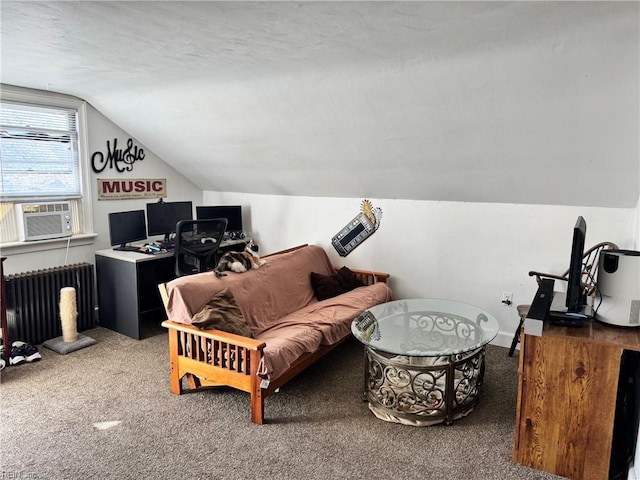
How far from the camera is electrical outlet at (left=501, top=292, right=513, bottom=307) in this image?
395 cm

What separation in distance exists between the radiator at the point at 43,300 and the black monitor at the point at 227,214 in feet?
3.91

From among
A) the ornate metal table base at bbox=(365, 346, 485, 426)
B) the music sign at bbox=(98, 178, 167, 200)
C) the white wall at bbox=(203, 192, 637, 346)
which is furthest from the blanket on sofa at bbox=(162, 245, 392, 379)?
→ the music sign at bbox=(98, 178, 167, 200)

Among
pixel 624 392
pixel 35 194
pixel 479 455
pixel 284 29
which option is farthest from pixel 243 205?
pixel 624 392

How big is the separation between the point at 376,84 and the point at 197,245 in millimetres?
2163

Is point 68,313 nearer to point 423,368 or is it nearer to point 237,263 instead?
point 237,263

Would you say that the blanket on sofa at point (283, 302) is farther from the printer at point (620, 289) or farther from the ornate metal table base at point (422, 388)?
the printer at point (620, 289)

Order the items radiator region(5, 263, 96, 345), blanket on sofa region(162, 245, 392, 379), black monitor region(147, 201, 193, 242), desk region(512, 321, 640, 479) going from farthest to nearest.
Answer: black monitor region(147, 201, 193, 242) → radiator region(5, 263, 96, 345) → blanket on sofa region(162, 245, 392, 379) → desk region(512, 321, 640, 479)

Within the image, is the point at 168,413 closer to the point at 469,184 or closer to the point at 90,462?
the point at 90,462

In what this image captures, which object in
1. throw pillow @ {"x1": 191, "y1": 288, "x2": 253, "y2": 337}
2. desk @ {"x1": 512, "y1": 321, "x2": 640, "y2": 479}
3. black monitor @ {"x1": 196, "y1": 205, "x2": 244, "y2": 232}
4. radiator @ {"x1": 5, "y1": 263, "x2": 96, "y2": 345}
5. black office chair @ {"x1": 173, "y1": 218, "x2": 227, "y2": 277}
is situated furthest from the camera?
black monitor @ {"x1": 196, "y1": 205, "x2": 244, "y2": 232}

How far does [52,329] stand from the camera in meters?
4.14

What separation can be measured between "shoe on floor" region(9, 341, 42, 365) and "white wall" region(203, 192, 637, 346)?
2615mm

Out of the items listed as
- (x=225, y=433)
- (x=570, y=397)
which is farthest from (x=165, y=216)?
(x=570, y=397)

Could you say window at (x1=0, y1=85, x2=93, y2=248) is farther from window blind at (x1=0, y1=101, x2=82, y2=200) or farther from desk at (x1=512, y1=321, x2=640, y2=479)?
desk at (x1=512, y1=321, x2=640, y2=479)

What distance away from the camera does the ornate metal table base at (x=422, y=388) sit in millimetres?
2789
